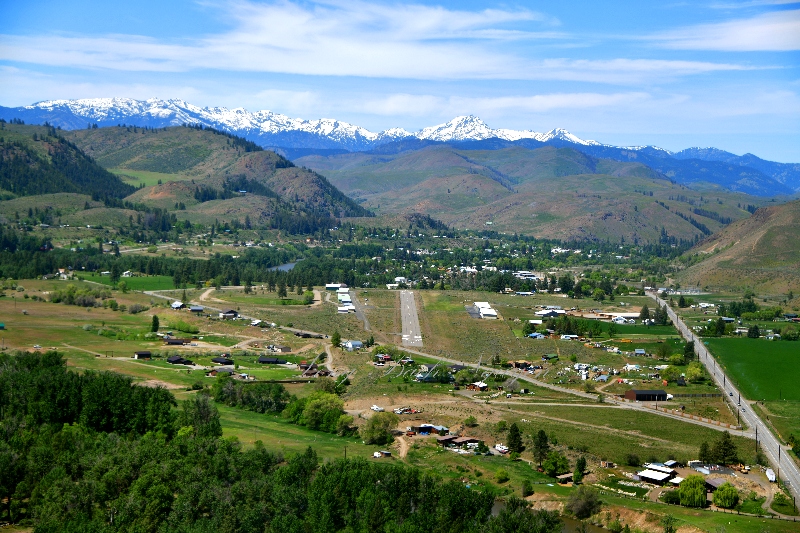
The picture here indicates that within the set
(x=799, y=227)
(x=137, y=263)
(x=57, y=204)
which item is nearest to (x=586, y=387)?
(x=137, y=263)

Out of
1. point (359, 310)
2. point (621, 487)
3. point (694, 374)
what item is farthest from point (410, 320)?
point (621, 487)

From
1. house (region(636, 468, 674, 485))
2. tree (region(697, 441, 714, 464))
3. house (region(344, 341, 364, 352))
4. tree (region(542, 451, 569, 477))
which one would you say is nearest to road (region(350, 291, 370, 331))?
house (region(344, 341, 364, 352))

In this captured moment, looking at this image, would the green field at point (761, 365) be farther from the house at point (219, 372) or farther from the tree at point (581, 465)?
the house at point (219, 372)

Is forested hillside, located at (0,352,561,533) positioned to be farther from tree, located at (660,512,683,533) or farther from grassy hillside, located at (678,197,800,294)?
grassy hillside, located at (678,197,800,294)

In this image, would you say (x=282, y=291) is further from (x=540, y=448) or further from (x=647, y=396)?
(x=540, y=448)

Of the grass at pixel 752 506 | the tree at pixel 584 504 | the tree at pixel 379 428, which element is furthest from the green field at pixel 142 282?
the grass at pixel 752 506

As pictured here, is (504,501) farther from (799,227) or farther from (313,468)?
(799,227)
